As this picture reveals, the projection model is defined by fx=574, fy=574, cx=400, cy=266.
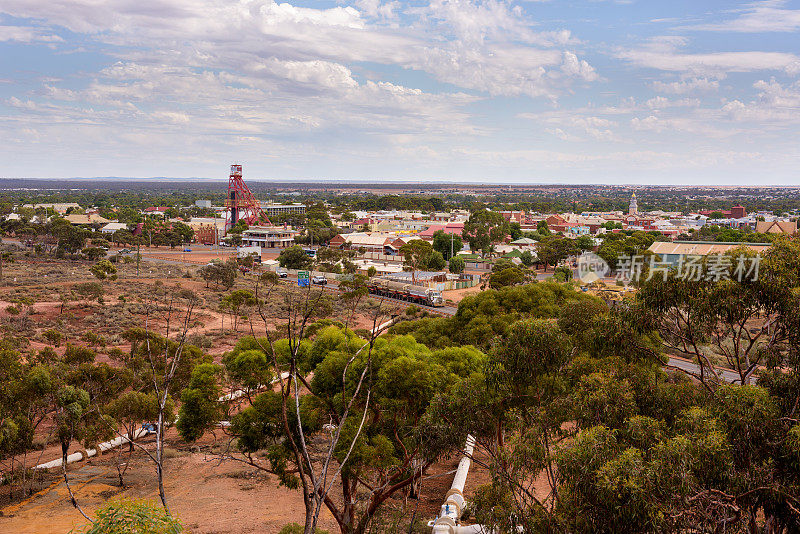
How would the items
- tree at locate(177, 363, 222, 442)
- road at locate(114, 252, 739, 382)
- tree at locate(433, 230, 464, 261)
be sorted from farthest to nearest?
tree at locate(433, 230, 464, 261) < road at locate(114, 252, 739, 382) < tree at locate(177, 363, 222, 442)

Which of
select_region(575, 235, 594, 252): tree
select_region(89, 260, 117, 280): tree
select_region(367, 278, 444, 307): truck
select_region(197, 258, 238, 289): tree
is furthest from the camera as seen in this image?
select_region(575, 235, 594, 252): tree

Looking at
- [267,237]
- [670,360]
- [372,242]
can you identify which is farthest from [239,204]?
[670,360]

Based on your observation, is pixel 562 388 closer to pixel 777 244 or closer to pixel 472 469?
pixel 777 244

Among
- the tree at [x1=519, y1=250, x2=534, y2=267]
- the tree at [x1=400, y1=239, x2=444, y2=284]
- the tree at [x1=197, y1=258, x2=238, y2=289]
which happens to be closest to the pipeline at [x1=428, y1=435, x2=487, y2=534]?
the tree at [x1=197, y1=258, x2=238, y2=289]

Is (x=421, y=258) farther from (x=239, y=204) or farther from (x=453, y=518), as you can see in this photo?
(x=239, y=204)

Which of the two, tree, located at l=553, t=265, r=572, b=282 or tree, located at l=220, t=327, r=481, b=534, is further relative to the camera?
tree, located at l=553, t=265, r=572, b=282

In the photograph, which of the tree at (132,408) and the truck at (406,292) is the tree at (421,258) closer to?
the truck at (406,292)

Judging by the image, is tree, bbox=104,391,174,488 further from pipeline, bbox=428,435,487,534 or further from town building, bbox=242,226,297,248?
town building, bbox=242,226,297,248
